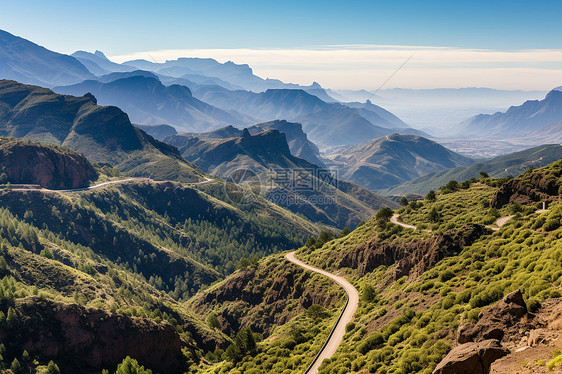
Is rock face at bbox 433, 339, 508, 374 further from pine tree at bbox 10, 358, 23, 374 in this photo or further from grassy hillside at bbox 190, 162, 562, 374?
pine tree at bbox 10, 358, 23, 374

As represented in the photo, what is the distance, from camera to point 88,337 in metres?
79.4

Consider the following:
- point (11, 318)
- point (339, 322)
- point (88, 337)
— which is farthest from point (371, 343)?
point (11, 318)

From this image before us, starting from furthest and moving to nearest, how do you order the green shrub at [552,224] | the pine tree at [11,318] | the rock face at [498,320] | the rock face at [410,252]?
the pine tree at [11,318]
the rock face at [410,252]
the green shrub at [552,224]
the rock face at [498,320]

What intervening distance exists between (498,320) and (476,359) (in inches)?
182

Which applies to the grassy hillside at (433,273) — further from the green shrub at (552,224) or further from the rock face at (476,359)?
the rock face at (476,359)

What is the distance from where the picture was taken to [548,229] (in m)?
44.2

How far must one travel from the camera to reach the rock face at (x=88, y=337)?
74.4 metres

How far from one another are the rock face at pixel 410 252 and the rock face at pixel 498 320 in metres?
26.8

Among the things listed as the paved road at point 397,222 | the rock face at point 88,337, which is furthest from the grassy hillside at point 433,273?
the rock face at point 88,337

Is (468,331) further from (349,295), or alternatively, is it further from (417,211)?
(417,211)

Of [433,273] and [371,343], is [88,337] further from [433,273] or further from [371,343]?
[433,273]

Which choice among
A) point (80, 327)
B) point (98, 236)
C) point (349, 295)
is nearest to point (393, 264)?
point (349, 295)

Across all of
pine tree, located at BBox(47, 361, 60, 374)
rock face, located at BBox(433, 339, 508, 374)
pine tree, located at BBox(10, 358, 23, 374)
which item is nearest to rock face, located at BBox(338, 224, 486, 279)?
rock face, located at BBox(433, 339, 508, 374)

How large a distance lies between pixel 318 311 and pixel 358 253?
21697mm
